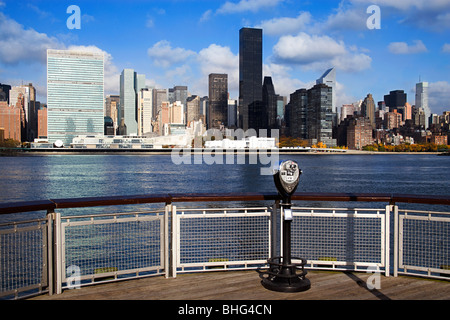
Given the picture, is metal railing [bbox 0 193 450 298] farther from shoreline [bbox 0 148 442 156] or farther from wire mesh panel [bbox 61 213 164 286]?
shoreline [bbox 0 148 442 156]

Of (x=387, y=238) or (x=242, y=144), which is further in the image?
(x=242, y=144)

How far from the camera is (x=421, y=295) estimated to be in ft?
14.6

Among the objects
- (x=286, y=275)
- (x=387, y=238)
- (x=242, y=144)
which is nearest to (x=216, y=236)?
(x=286, y=275)

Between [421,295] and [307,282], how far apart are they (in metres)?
1.13

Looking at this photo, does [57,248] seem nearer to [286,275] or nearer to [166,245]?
[166,245]

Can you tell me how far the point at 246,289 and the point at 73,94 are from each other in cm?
19295

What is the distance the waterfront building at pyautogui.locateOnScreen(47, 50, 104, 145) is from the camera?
181125 millimetres

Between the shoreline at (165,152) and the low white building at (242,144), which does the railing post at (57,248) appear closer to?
the shoreline at (165,152)

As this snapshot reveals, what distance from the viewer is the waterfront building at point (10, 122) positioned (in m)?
188

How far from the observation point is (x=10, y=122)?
192625mm

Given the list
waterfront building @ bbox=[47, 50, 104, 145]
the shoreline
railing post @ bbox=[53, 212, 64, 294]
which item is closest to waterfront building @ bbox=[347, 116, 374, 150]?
the shoreline

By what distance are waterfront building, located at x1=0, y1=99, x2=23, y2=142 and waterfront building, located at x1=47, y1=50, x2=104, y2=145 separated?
902 inches
